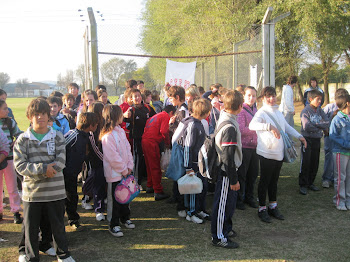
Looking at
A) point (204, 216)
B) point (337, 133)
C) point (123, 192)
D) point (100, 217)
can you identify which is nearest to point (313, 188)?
point (337, 133)

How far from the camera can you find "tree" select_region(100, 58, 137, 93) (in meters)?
7.18

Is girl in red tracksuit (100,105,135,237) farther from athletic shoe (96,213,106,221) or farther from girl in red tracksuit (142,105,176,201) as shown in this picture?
girl in red tracksuit (142,105,176,201)

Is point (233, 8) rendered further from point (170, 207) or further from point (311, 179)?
point (170, 207)

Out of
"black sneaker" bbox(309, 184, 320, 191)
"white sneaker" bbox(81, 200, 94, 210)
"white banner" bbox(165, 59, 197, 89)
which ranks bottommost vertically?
"black sneaker" bbox(309, 184, 320, 191)

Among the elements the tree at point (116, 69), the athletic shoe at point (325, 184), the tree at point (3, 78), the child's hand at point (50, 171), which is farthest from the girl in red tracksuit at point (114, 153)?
the tree at point (3, 78)

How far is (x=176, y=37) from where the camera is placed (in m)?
17.2

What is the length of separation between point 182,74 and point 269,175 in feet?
14.6

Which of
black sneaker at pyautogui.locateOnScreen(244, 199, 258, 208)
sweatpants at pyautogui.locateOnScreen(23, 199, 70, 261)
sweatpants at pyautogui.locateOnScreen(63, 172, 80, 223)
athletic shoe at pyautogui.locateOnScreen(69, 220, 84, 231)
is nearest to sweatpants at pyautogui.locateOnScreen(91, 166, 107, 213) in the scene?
sweatpants at pyautogui.locateOnScreen(63, 172, 80, 223)

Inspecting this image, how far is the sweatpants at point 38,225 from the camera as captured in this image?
3.24 meters

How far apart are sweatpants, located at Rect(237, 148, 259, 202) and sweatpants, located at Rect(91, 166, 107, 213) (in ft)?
7.00

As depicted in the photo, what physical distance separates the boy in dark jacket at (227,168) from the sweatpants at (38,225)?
5.71 feet

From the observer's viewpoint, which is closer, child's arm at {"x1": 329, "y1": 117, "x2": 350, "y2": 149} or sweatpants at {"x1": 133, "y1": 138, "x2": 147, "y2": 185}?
child's arm at {"x1": 329, "y1": 117, "x2": 350, "y2": 149}

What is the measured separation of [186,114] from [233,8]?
11.8m

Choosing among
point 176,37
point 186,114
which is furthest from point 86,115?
point 176,37
